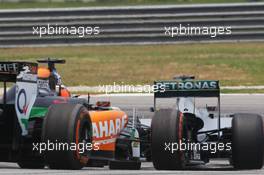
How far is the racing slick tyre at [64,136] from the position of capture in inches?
Answer: 393

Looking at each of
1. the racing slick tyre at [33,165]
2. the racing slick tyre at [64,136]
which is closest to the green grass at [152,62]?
the racing slick tyre at [33,165]

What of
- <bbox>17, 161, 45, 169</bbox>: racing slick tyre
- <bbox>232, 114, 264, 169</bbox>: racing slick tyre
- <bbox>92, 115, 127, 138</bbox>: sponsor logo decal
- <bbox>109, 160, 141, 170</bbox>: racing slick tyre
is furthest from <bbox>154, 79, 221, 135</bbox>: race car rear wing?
<bbox>17, 161, 45, 169</bbox>: racing slick tyre

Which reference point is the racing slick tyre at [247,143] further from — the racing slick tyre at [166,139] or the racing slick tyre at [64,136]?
the racing slick tyre at [64,136]

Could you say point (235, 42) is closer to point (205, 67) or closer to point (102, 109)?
point (205, 67)

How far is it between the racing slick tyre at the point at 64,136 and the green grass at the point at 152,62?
1380cm

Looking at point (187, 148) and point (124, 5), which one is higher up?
point (124, 5)

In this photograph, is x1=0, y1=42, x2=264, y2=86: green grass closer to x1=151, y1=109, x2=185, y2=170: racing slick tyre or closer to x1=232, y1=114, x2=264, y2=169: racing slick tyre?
x1=232, y1=114, x2=264, y2=169: racing slick tyre

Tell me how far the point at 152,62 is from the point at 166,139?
16.0 metres

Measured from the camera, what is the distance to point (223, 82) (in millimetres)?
24203

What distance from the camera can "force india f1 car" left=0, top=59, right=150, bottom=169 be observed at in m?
10.1

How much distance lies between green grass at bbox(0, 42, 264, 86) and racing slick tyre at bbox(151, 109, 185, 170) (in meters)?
13.3

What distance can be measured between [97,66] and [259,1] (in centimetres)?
→ 658

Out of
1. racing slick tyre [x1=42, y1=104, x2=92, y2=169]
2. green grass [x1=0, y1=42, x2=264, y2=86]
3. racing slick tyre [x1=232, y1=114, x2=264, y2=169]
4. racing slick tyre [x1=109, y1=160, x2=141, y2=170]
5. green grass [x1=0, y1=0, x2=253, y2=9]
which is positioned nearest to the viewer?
racing slick tyre [x1=42, y1=104, x2=92, y2=169]

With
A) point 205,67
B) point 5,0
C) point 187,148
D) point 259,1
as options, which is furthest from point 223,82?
point 187,148
